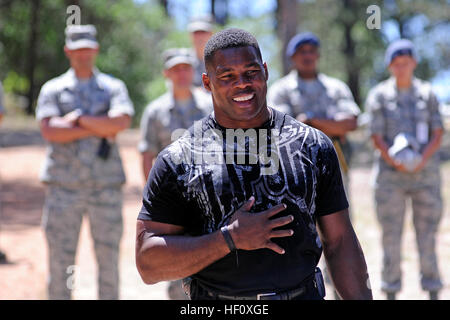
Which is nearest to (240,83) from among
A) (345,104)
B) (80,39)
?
(80,39)

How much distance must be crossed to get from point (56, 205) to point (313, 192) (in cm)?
311

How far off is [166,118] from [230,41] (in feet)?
9.44

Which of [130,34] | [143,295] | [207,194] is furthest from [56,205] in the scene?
[130,34]

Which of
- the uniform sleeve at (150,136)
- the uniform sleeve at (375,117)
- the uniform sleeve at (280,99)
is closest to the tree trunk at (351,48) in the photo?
the uniform sleeve at (375,117)

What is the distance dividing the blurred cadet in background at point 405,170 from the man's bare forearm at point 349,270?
3.31 metres

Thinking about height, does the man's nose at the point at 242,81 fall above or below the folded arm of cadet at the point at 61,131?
below

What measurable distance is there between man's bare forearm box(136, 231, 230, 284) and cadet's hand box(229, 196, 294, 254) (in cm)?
6

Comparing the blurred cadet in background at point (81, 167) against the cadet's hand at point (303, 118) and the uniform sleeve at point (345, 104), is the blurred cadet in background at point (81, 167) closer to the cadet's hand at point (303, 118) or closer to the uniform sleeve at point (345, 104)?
the cadet's hand at point (303, 118)

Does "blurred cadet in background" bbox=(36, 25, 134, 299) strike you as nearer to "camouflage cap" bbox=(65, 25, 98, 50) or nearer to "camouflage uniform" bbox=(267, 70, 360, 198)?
"camouflage cap" bbox=(65, 25, 98, 50)

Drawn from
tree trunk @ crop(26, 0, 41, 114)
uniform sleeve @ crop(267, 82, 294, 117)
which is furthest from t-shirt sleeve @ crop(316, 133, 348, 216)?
tree trunk @ crop(26, 0, 41, 114)

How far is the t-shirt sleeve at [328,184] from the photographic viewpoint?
88.5 inches

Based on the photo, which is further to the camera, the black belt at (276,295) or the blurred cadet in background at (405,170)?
the blurred cadet in background at (405,170)

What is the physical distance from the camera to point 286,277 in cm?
212

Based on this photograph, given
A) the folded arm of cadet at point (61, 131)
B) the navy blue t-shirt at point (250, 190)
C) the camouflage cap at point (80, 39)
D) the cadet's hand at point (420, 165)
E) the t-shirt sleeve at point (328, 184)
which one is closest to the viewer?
the navy blue t-shirt at point (250, 190)
